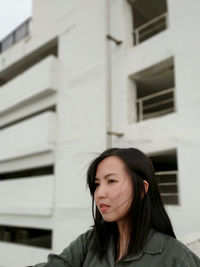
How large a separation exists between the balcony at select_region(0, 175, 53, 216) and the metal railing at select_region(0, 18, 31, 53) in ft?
23.2

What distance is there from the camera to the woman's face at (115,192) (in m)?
1.22

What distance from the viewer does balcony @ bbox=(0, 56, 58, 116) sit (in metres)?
8.77

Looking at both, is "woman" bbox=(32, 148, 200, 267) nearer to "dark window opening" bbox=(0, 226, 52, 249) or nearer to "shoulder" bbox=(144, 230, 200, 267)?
"shoulder" bbox=(144, 230, 200, 267)

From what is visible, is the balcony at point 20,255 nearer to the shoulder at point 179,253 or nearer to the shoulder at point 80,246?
the shoulder at point 80,246

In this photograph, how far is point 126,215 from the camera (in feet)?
4.17

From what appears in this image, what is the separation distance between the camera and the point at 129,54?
7.19 meters

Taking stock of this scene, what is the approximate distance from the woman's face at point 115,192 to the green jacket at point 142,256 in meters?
0.19

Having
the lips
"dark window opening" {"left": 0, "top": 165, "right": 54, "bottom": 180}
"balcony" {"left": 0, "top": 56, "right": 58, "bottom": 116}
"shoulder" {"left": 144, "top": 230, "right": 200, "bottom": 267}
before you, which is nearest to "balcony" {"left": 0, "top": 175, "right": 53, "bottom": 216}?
"dark window opening" {"left": 0, "top": 165, "right": 54, "bottom": 180}

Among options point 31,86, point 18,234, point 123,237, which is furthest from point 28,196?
point 123,237

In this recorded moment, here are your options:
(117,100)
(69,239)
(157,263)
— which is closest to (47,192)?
(69,239)

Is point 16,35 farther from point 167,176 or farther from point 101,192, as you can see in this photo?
point 101,192

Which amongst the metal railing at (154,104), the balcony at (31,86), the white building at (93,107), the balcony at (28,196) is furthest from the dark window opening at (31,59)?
the balcony at (28,196)

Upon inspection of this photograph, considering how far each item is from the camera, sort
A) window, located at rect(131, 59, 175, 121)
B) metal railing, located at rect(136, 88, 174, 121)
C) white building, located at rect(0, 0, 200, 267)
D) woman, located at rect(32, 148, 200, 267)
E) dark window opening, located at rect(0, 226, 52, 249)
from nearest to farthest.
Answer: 1. woman, located at rect(32, 148, 200, 267)
2. white building, located at rect(0, 0, 200, 267)
3. metal railing, located at rect(136, 88, 174, 121)
4. window, located at rect(131, 59, 175, 121)
5. dark window opening, located at rect(0, 226, 52, 249)

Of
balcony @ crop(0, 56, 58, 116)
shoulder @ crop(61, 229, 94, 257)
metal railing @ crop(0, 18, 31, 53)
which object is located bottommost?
shoulder @ crop(61, 229, 94, 257)
